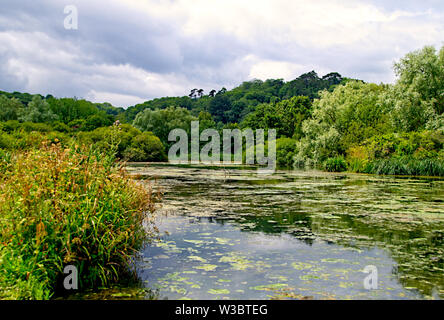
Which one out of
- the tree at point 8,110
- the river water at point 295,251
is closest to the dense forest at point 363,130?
the river water at point 295,251

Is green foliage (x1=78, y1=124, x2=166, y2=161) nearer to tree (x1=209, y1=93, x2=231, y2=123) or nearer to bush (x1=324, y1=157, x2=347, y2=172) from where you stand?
bush (x1=324, y1=157, x2=347, y2=172)

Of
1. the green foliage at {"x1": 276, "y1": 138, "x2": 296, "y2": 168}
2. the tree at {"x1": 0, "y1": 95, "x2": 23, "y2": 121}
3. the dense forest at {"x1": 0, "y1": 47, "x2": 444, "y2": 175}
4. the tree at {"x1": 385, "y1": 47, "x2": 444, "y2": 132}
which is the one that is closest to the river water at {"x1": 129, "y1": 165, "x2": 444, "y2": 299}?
the dense forest at {"x1": 0, "y1": 47, "x2": 444, "y2": 175}

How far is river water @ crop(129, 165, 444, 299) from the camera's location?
4102 millimetres

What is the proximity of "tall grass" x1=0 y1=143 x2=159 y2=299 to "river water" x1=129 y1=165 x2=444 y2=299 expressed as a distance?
27.2 inches

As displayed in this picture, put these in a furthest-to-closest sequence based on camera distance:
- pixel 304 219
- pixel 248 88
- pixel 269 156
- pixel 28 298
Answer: pixel 248 88 < pixel 269 156 < pixel 304 219 < pixel 28 298

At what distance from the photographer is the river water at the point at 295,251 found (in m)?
4.10

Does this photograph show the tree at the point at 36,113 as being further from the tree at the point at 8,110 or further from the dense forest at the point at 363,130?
the dense forest at the point at 363,130

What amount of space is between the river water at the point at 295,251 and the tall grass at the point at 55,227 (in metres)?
0.69

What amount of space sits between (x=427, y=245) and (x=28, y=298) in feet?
20.0

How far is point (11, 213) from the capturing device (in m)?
3.86

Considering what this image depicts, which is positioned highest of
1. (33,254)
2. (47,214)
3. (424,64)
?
(424,64)

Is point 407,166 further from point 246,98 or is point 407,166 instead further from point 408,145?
point 246,98
